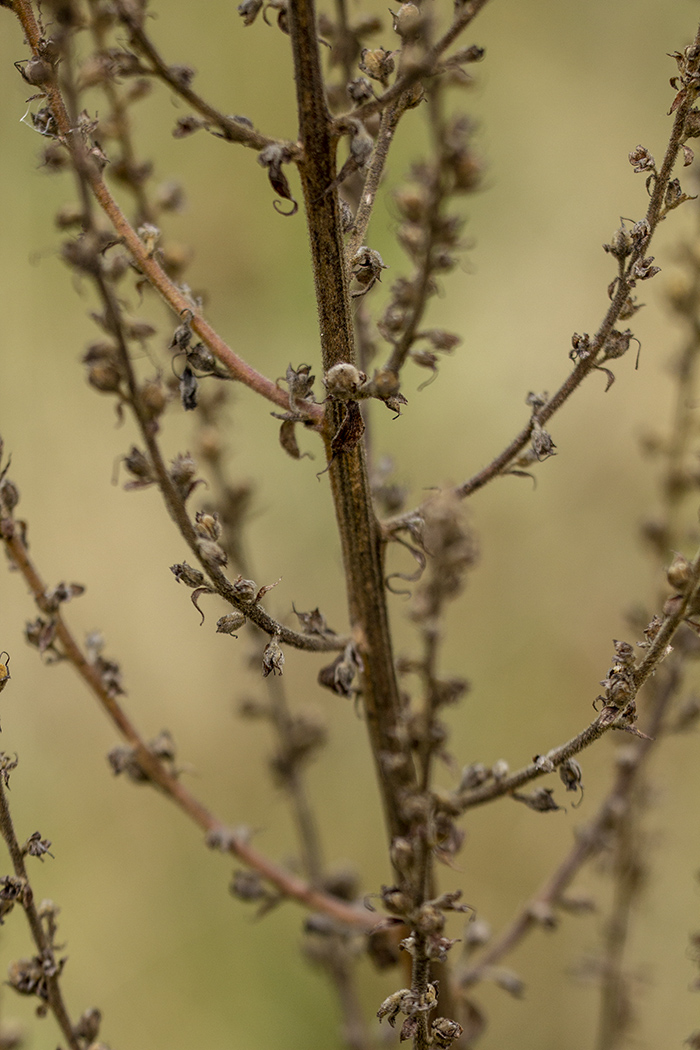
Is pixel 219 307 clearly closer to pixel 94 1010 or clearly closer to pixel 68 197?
pixel 68 197

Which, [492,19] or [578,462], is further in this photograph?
[492,19]

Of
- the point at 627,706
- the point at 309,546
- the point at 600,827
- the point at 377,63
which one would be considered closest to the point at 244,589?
the point at 627,706

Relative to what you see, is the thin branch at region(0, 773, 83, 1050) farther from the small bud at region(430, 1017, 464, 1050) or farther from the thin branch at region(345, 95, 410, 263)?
the thin branch at region(345, 95, 410, 263)

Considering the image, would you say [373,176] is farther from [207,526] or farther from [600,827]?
[600,827]

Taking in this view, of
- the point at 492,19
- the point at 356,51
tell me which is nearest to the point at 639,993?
the point at 356,51

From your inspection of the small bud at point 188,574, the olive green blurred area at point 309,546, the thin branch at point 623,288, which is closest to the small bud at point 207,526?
the small bud at point 188,574

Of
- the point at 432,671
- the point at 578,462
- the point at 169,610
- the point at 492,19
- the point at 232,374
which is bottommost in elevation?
the point at 432,671

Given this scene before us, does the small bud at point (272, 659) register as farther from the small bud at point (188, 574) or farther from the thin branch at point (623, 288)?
the thin branch at point (623, 288)
